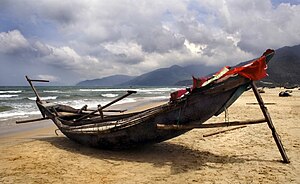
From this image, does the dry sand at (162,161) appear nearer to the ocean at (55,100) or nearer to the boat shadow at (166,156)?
the boat shadow at (166,156)

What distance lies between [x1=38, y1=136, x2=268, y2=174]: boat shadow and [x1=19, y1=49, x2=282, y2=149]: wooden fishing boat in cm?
25

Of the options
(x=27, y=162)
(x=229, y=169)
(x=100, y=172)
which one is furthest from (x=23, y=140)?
(x=229, y=169)

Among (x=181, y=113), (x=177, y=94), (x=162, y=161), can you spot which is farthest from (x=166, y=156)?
(x=177, y=94)

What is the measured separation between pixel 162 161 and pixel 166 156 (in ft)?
1.34

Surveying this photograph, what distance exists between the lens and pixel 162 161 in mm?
6324

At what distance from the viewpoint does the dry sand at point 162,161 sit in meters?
5.18

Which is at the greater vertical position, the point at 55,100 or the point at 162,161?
the point at 55,100

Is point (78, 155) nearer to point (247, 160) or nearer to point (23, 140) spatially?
point (23, 140)

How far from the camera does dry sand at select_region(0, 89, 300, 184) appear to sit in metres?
5.18

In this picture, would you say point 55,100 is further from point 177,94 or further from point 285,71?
point 285,71

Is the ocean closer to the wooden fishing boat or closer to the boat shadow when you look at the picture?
the boat shadow

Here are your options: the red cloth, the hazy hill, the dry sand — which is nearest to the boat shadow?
the dry sand

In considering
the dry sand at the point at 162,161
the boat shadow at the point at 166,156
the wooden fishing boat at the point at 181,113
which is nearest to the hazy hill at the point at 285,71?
the dry sand at the point at 162,161

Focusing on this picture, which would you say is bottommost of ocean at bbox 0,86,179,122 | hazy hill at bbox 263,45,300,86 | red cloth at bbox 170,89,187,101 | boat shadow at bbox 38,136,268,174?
boat shadow at bbox 38,136,268,174
